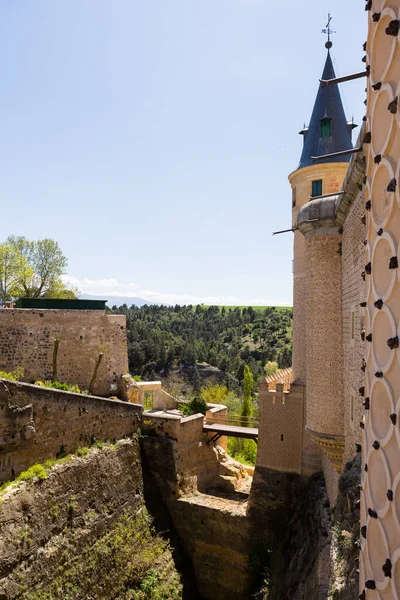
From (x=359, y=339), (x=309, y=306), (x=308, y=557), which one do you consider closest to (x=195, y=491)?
(x=308, y=557)

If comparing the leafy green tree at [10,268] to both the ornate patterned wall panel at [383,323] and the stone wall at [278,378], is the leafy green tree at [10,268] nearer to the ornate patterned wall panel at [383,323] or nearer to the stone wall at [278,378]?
the stone wall at [278,378]

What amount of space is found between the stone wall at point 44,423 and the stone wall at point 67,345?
11.7 feet

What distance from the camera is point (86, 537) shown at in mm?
11867

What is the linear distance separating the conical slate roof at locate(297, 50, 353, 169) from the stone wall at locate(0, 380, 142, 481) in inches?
423

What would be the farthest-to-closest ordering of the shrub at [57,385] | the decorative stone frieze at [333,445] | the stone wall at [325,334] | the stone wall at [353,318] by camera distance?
the shrub at [57,385] < the stone wall at [325,334] < the decorative stone frieze at [333,445] < the stone wall at [353,318]

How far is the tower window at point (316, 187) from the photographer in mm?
14039

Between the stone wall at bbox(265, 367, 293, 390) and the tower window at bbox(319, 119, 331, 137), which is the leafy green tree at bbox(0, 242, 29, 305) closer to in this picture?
the stone wall at bbox(265, 367, 293, 390)

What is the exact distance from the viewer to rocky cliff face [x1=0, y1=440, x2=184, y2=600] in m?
10.1

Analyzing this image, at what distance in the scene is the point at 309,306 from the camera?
9.70m

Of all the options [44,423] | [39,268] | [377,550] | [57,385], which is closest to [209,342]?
[39,268]

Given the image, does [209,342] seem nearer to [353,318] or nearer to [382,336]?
[353,318]

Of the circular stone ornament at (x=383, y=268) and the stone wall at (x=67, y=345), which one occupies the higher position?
the circular stone ornament at (x=383, y=268)

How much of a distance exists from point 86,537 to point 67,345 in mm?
7298

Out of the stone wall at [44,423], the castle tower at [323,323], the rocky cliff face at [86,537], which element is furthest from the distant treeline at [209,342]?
the castle tower at [323,323]
